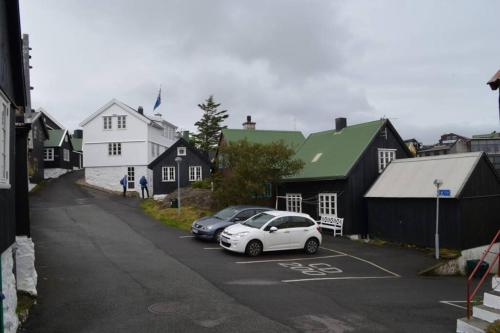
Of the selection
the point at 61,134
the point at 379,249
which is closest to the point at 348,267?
the point at 379,249

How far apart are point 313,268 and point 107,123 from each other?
106 feet

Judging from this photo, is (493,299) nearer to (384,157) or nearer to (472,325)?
(472,325)

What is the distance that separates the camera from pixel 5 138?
881 cm

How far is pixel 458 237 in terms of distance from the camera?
20.1 meters

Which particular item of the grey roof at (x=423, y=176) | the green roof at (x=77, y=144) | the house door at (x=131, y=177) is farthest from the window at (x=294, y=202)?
the green roof at (x=77, y=144)

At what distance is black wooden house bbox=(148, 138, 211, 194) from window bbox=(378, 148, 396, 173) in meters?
17.2

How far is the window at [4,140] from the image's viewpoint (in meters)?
8.23

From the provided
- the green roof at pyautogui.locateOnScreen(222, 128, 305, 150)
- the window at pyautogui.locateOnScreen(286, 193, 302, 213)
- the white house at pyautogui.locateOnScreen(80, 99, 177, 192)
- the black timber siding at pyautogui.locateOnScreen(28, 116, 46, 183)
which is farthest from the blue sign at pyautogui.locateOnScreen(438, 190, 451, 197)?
→ the black timber siding at pyautogui.locateOnScreen(28, 116, 46, 183)

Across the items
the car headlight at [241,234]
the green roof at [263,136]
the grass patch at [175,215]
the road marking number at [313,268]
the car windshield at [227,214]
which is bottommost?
the road marking number at [313,268]

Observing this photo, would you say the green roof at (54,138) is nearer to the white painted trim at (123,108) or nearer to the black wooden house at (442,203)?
the white painted trim at (123,108)

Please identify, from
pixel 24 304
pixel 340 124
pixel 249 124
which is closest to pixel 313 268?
pixel 24 304

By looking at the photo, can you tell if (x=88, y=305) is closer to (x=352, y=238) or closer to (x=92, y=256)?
(x=92, y=256)

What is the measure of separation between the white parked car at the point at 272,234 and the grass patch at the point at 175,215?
6.78 metres

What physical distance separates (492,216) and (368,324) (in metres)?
15.7
